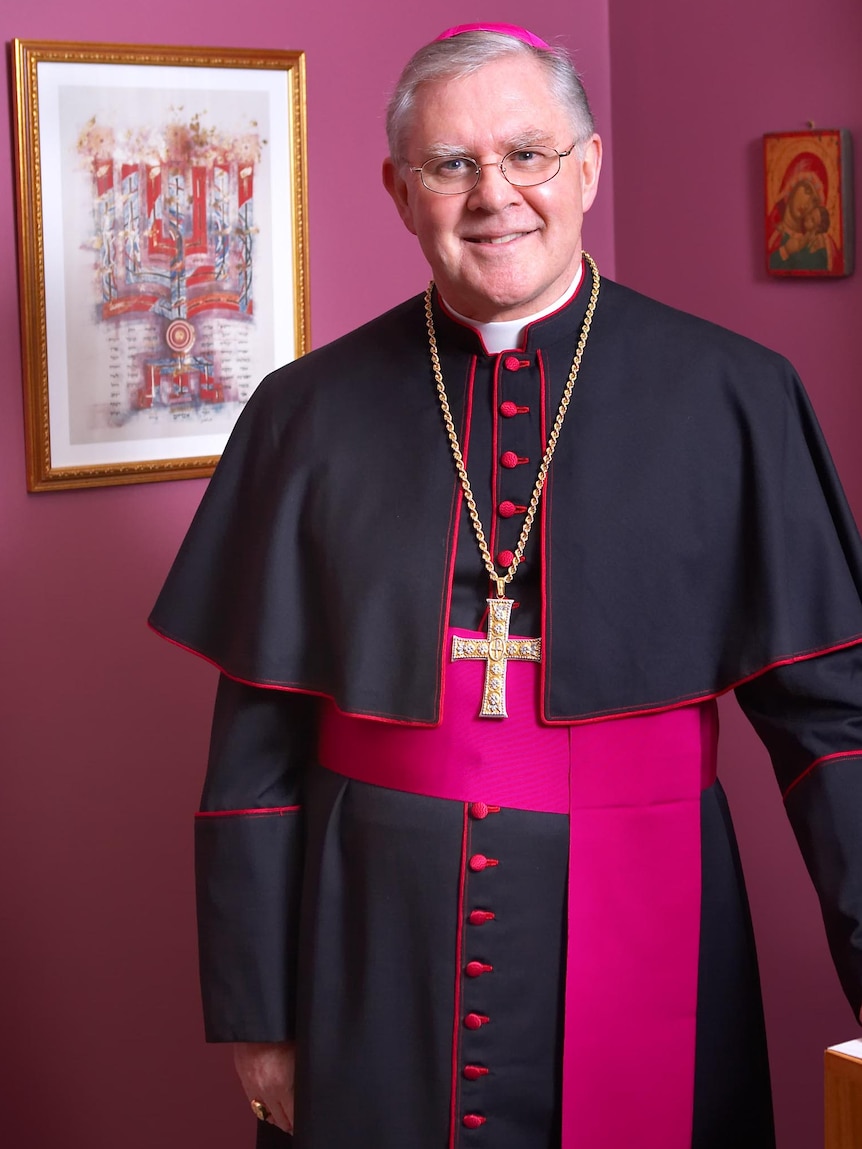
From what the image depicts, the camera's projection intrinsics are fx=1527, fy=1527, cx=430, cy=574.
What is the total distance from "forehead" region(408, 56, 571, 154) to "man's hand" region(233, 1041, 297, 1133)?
3.97 feet

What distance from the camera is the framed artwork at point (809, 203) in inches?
109

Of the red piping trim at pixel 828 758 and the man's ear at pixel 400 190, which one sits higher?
the man's ear at pixel 400 190

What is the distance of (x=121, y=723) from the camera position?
297 centimetres

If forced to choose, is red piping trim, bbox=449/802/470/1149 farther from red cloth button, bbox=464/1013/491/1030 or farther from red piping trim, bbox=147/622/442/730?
red piping trim, bbox=147/622/442/730

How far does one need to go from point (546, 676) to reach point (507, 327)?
47 centimetres

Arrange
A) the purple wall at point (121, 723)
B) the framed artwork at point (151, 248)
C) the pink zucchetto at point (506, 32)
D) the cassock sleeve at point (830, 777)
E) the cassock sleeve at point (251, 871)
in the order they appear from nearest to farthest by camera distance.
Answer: the cassock sleeve at point (830, 777), the pink zucchetto at point (506, 32), the cassock sleeve at point (251, 871), the framed artwork at point (151, 248), the purple wall at point (121, 723)

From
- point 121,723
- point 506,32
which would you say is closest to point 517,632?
point 506,32

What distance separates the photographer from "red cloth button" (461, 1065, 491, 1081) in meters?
1.85

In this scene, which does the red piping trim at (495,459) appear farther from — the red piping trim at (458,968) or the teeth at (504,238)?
the red piping trim at (458,968)

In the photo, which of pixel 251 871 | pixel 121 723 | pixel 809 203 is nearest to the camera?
pixel 251 871

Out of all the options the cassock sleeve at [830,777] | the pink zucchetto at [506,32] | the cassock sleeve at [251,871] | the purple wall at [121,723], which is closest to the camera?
the cassock sleeve at [830,777]

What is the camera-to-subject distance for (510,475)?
1.93m

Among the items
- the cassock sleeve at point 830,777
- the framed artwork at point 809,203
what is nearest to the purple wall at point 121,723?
the framed artwork at point 809,203

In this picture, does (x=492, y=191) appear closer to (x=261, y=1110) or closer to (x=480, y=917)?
(x=480, y=917)
